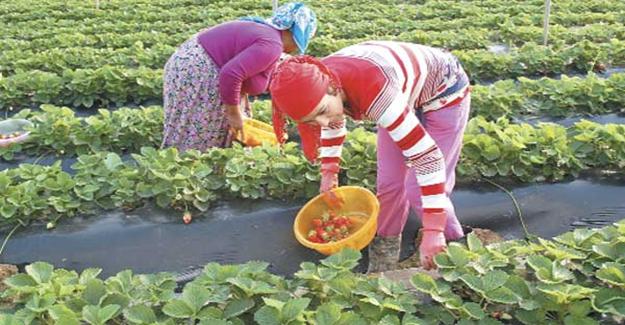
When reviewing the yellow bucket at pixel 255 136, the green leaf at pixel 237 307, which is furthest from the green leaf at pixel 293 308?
the yellow bucket at pixel 255 136

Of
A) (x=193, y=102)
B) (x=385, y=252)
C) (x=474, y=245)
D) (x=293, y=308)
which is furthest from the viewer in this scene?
(x=193, y=102)

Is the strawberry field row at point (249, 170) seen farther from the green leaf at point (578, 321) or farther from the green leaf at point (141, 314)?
the green leaf at point (578, 321)

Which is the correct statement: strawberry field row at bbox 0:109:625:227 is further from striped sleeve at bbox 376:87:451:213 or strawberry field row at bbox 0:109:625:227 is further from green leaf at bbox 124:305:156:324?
green leaf at bbox 124:305:156:324

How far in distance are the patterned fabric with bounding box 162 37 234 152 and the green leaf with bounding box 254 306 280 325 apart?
2.09m

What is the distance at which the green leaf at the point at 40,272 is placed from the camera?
8.87 ft

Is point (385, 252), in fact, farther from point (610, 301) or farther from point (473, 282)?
point (610, 301)

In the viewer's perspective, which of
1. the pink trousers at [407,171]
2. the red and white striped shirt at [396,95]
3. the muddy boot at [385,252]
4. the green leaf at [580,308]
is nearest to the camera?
the green leaf at [580,308]

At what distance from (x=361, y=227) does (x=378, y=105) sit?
0.86 m

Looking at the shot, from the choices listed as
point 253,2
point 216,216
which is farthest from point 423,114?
point 253,2

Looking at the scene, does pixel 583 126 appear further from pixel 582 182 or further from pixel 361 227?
pixel 361 227

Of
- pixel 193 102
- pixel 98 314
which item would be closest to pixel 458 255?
pixel 98 314

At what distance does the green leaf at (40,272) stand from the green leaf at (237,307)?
0.76 metres

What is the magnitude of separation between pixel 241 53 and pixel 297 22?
1.21 feet

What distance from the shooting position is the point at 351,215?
3.48 metres
